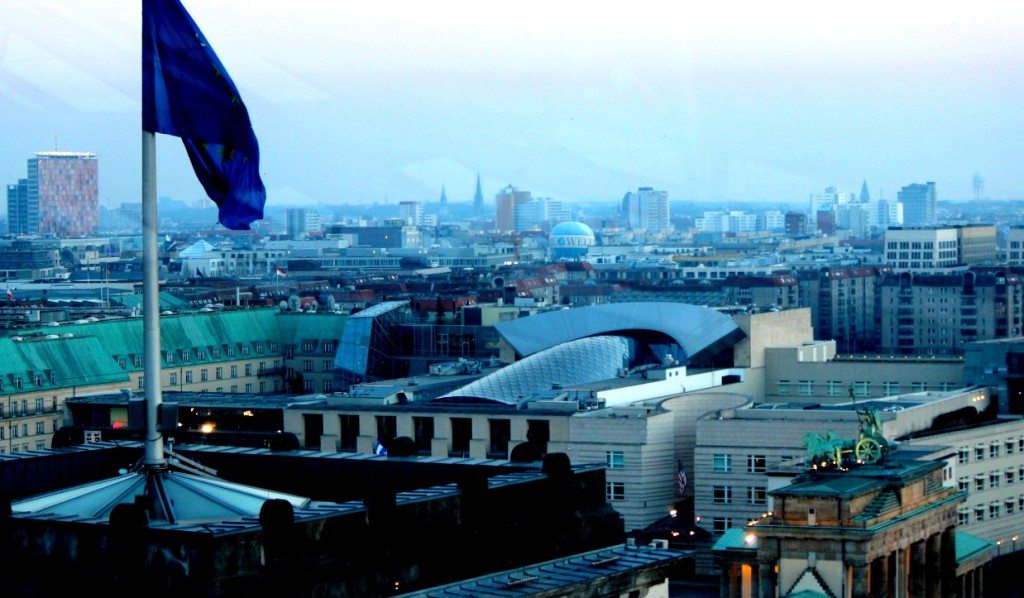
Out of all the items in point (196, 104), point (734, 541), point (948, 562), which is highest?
point (196, 104)

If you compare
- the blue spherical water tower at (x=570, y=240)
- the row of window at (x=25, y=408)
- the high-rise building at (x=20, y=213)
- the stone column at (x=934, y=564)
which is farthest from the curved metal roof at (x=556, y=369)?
the blue spherical water tower at (x=570, y=240)

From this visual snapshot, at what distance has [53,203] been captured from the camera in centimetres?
11756

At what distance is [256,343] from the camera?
153ft

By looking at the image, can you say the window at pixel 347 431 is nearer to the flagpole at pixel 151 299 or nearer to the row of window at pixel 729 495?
the row of window at pixel 729 495

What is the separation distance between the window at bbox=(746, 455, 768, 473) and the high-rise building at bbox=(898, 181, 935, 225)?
10605 centimetres

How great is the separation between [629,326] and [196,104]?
91.6 feet

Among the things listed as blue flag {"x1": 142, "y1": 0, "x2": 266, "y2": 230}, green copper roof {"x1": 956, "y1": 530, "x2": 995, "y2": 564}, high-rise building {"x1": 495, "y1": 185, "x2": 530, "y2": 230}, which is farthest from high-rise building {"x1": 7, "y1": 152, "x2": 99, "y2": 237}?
blue flag {"x1": 142, "y1": 0, "x2": 266, "y2": 230}

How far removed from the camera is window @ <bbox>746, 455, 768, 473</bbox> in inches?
1141

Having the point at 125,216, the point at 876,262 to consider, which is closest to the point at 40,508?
the point at 125,216

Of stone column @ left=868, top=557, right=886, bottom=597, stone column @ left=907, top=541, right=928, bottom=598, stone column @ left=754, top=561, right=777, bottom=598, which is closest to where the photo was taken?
stone column @ left=868, top=557, right=886, bottom=597

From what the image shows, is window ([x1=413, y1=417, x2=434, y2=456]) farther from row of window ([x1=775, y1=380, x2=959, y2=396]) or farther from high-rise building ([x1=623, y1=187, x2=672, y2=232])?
high-rise building ([x1=623, y1=187, x2=672, y2=232])

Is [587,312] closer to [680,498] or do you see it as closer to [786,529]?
[680,498]

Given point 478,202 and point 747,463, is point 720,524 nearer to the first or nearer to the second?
point 747,463

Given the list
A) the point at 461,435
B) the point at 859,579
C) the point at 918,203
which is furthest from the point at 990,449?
the point at 918,203
